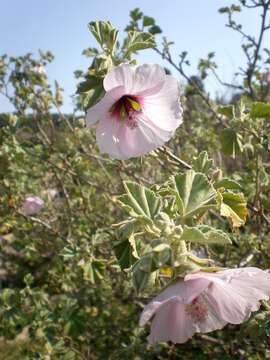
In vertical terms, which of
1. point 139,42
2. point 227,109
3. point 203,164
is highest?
point 139,42

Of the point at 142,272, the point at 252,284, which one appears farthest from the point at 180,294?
the point at 252,284

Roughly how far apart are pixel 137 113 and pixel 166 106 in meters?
0.13

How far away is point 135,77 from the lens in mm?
1038

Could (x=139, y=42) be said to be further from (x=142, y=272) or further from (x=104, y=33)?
(x=142, y=272)

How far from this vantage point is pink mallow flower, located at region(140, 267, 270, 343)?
27.3 inches

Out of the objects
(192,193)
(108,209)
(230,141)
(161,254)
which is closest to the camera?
(161,254)

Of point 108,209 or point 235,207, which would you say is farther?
point 108,209

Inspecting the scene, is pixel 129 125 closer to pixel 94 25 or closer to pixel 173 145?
pixel 94 25

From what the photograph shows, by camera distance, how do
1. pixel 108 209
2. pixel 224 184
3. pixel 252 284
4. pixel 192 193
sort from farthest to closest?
pixel 108 209 → pixel 224 184 → pixel 192 193 → pixel 252 284

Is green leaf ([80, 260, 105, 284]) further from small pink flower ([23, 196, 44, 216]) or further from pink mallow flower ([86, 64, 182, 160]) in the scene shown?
small pink flower ([23, 196, 44, 216])

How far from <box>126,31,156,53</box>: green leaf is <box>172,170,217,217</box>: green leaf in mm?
444

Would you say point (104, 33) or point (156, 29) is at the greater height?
point (156, 29)

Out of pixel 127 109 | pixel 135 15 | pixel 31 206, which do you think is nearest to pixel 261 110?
pixel 127 109

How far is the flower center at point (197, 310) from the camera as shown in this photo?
2.85 ft
